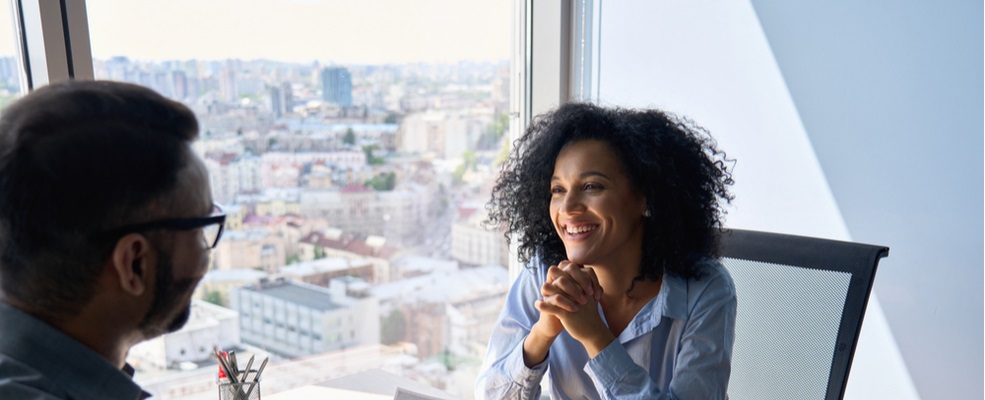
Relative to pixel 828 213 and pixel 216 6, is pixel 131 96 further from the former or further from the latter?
pixel 828 213

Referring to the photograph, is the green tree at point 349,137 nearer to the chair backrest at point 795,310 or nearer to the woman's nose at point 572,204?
the woman's nose at point 572,204

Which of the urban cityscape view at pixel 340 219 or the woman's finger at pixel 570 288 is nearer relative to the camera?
the woman's finger at pixel 570 288

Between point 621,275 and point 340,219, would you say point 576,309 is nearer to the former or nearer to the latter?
point 621,275

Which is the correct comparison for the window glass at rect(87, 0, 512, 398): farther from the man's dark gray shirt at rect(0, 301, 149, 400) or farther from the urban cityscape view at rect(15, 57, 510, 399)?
the man's dark gray shirt at rect(0, 301, 149, 400)

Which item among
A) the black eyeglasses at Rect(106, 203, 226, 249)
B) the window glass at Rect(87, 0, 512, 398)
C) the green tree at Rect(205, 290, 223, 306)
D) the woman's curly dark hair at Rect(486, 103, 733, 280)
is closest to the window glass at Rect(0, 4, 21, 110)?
the window glass at Rect(87, 0, 512, 398)

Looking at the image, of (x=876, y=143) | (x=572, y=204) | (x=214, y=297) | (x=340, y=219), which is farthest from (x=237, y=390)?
(x=876, y=143)

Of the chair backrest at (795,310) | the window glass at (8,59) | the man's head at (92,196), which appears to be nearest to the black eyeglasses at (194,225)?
the man's head at (92,196)

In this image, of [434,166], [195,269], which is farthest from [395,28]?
[195,269]

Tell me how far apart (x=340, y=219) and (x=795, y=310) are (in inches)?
52.8

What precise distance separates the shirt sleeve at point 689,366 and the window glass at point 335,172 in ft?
1.43

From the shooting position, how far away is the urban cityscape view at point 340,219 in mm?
2121

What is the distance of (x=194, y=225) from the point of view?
969mm

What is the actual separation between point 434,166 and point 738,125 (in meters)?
0.99

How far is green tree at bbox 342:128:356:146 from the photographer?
247 centimetres
